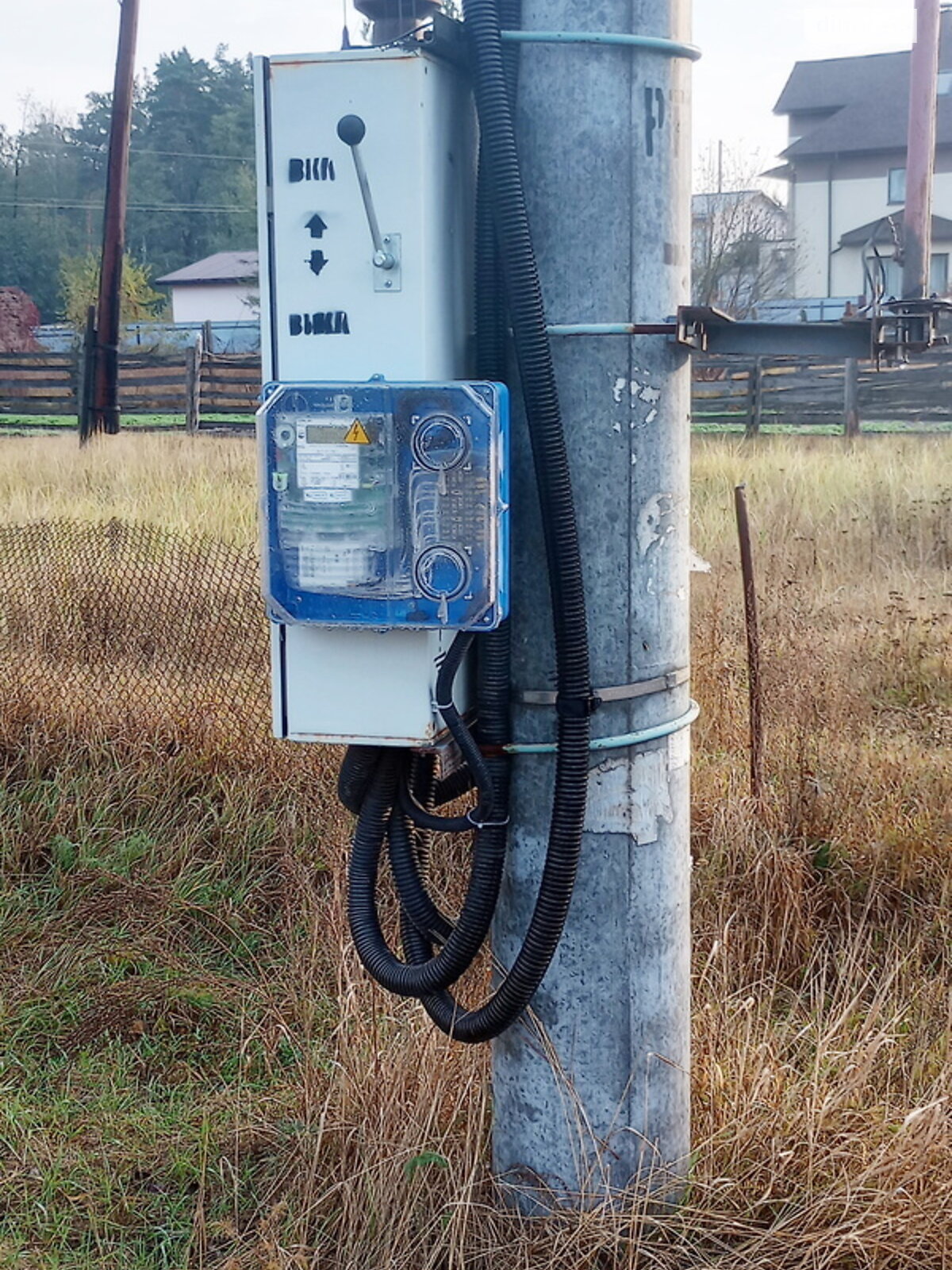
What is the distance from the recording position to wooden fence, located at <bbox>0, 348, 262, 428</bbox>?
73.6 feet

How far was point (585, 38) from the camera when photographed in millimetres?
1984

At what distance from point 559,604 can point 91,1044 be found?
2016 mm

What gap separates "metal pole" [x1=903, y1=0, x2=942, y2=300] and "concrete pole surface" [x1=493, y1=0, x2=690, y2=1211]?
2889 millimetres

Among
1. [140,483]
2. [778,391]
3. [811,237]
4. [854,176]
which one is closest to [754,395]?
[778,391]

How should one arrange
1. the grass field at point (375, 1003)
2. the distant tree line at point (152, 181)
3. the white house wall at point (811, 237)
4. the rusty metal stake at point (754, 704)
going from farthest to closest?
the distant tree line at point (152, 181) → the white house wall at point (811, 237) → the rusty metal stake at point (754, 704) → the grass field at point (375, 1003)

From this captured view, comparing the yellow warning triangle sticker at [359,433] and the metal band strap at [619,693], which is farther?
the metal band strap at [619,693]

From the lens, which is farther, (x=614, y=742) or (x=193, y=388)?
(x=193, y=388)

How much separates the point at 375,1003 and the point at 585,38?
6.07ft

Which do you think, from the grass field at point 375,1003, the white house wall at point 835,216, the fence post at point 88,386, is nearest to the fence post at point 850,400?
the fence post at point 88,386

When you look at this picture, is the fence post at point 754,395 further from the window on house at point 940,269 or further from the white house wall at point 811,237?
the white house wall at point 811,237

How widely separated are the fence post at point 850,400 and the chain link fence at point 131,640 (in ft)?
49.3

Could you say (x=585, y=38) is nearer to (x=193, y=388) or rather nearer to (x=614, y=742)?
(x=614, y=742)

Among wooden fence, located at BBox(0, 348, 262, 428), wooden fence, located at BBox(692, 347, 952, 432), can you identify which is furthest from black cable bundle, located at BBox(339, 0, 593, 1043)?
wooden fence, located at BBox(0, 348, 262, 428)

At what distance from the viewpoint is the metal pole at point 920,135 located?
4.93 metres
